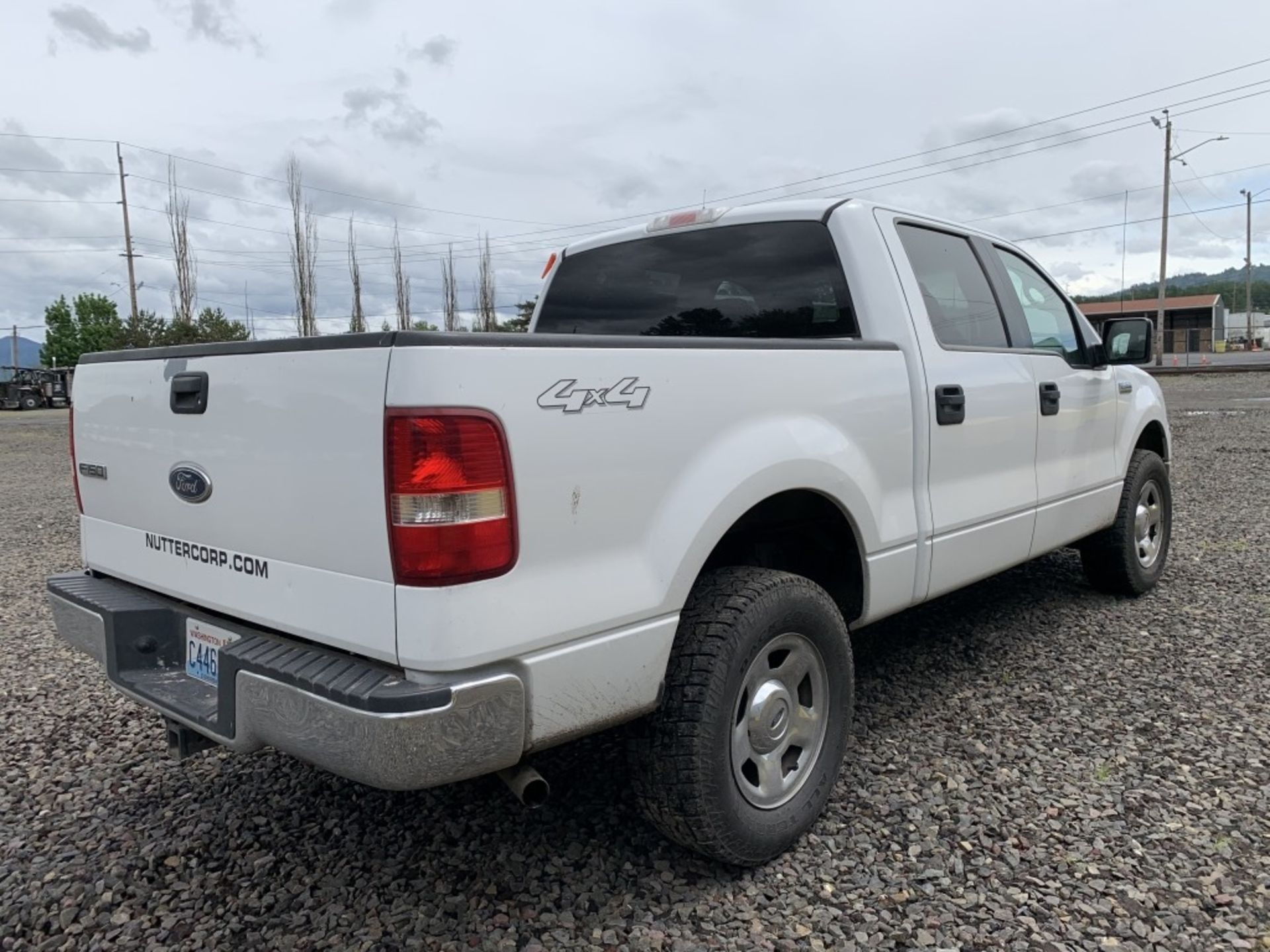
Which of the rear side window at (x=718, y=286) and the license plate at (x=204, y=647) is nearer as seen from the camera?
the license plate at (x=204, y=647)

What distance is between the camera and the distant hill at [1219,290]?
3339 inches

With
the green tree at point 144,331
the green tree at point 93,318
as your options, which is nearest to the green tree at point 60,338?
the green tree at point 93,318

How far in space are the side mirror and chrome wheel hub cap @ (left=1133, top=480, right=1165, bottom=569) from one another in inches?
35.0

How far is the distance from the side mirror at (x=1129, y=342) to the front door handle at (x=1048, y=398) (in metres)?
0.65

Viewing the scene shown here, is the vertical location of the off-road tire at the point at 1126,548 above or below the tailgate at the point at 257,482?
below

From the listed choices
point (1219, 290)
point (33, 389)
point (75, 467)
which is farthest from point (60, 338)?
point (1219, 290)

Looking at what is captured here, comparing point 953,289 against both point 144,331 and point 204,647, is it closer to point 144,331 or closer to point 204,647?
point 204,647

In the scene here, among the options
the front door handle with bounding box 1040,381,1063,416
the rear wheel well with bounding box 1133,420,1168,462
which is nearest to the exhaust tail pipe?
the front door handle with bounding box 1040,381,1063,416

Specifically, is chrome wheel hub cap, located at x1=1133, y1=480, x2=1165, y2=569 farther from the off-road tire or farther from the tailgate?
the tailgate

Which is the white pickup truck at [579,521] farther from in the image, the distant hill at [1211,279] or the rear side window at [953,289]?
the distant hill at [1211,279]

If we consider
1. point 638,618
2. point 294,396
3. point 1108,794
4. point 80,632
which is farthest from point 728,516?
point 80,632

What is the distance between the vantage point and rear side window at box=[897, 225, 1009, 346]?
3.41m

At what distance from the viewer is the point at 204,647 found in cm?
242

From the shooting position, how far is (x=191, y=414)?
2346mm
